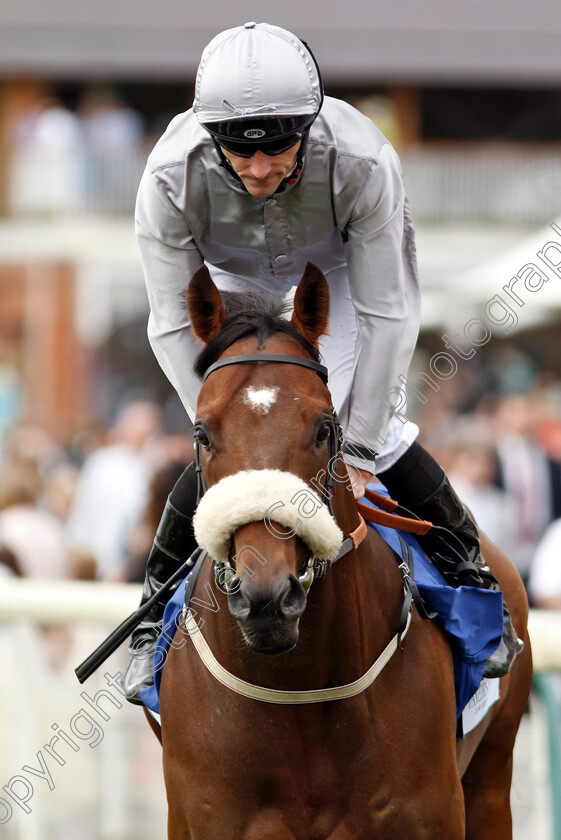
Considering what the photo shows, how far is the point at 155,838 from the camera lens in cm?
610

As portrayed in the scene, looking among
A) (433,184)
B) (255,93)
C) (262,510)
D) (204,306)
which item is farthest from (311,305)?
(433,184)

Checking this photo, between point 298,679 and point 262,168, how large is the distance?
148 cm

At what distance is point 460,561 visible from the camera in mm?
3969

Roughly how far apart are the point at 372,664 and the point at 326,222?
1.41 metres

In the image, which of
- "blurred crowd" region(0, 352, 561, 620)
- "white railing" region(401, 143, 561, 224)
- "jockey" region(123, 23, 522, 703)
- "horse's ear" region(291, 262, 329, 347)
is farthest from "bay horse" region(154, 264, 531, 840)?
"white railing" region(401, 143, 561, 224)

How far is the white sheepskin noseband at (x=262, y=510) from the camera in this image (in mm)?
2783

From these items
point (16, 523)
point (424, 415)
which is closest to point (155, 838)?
point (16, 523)

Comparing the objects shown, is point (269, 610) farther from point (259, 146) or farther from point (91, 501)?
point (91, 501)

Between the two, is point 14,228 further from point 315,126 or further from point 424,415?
point 315,126

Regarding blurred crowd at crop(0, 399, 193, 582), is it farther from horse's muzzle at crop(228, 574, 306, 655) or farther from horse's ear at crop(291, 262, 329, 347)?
horse's muzzle at crop(228, 574, 306, 655)

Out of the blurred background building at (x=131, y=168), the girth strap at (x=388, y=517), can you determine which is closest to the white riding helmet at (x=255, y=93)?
the girth strap at (x=388, y=517)

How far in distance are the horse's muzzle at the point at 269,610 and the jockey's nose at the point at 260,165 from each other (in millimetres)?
1260

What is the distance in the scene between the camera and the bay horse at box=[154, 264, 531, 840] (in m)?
2.95

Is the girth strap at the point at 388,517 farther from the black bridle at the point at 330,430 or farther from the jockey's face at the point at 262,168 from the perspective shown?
the jockey's face at the point at 262,168
